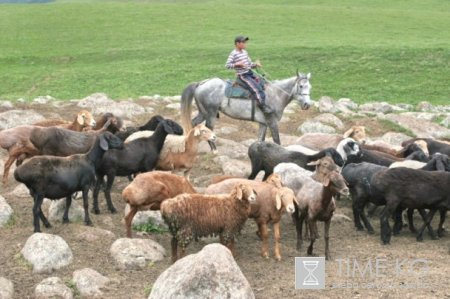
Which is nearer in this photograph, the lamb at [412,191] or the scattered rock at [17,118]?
the lamb at [412,191]

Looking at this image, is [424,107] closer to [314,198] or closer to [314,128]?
[314,128]

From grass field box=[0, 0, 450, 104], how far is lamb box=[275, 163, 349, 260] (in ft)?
59.8

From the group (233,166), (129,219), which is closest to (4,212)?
(129,219)

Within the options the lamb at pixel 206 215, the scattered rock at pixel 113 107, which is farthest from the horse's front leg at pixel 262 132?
the lamb at pixel 206 215

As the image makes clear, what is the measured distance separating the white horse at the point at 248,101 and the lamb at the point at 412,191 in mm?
6040

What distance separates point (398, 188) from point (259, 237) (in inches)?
103

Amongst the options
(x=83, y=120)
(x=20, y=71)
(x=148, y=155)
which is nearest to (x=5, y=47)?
(x=20, y=71)

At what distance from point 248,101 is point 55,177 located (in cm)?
746

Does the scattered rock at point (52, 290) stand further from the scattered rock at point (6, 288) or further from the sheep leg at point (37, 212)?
the sheep leg at point (37, 212)

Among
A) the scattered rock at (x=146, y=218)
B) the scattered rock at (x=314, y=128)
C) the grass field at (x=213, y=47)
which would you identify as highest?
the scattered rock at (x=146, y=218)

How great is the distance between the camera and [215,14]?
57.9 metres

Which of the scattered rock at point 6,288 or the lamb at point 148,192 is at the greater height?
the lamb at point 148,192

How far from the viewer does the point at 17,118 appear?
60.4ft

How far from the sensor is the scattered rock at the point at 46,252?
31.2ft
